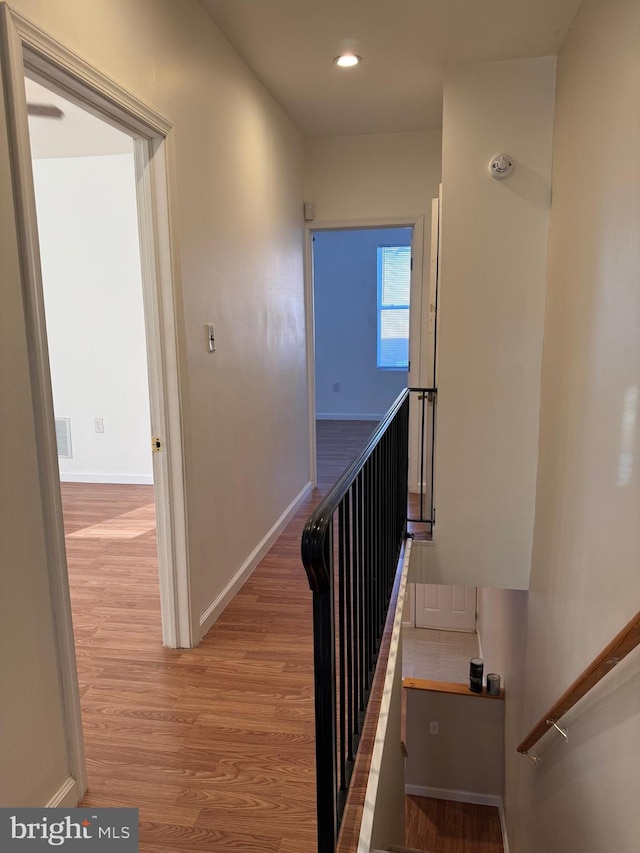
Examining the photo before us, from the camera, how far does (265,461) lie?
12.2ft

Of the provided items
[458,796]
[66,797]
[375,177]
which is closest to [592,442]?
[66,797]

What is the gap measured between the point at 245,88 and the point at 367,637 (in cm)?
285

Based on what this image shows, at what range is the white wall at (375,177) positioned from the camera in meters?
4.45

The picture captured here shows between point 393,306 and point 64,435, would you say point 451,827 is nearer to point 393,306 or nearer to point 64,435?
point 64,435

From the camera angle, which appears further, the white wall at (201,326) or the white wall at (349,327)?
the white wall at (349,327)

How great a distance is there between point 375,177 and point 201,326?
2.58m

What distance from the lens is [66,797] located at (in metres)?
1.70

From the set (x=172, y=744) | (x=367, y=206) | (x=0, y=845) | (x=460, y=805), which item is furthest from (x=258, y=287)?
(x=460, y=805)

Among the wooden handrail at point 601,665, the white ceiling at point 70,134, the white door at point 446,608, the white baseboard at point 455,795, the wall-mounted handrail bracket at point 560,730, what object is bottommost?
the white baseboard at point 455,795

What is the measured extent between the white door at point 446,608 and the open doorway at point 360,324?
2662 mm

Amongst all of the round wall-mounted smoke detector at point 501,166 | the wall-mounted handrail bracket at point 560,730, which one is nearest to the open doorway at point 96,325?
the round wall-mounted smoke detector at point 501,166

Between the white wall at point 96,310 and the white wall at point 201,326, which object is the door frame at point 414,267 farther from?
the white wall at point 96,310

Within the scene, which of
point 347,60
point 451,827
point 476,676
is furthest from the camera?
point 476,676

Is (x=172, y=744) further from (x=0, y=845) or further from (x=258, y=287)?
(x=258, y=287)
